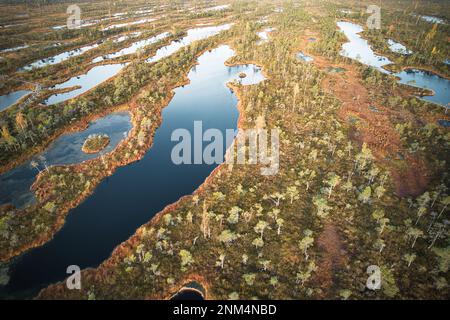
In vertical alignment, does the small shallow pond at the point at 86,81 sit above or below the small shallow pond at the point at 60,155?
above

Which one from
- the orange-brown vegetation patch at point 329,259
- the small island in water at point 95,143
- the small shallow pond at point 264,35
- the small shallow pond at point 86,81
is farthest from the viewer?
the small shallow pond at point 264,35

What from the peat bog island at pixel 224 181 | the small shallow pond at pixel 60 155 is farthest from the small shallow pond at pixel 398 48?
the small shallow pond at pixel 60 155

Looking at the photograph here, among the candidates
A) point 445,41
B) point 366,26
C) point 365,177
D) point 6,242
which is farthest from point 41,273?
point 366,26

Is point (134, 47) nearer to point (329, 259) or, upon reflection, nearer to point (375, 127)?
point (375, 127)

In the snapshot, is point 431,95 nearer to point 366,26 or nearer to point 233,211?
point 233,211

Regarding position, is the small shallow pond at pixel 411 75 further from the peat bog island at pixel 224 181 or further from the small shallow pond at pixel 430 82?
the peat bog island at pixel 224 181

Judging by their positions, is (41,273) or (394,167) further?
(394,167)
